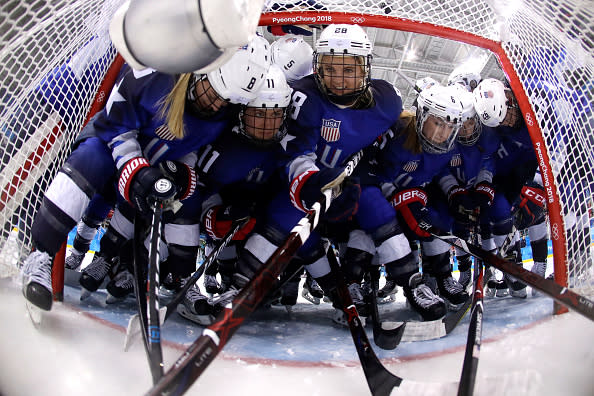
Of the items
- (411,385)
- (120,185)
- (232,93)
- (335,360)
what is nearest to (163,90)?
(232,93)

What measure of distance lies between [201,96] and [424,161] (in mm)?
1373

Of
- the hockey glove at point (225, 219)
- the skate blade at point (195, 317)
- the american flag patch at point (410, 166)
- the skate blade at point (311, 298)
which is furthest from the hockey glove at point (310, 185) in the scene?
the skate blade at point (311, 298)

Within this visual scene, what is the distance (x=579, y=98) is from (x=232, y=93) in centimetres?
142

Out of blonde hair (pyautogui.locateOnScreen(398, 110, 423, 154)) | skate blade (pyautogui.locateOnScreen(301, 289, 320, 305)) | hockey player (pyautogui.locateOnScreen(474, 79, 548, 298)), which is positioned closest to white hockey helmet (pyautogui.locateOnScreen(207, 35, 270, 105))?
blonde hair (pyautogui.locateOnScreen(398, 110, 423, 154))

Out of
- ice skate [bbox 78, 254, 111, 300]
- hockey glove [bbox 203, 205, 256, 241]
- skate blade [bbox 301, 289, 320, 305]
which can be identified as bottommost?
skate blade [bbox 301, 289, 320, 305]

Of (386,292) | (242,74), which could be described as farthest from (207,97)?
(386,292)

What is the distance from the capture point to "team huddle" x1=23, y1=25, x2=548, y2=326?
1.60 meters

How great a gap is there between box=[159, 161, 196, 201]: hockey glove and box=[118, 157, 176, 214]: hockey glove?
0.18 metres

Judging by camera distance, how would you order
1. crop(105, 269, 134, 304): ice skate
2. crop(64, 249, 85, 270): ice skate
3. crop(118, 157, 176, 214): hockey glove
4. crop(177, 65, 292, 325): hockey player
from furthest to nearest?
crop(64, 249, 85, 270): ice skate, crop(105, 269, 134, 304): ice skate, crop(177, 65, 292, 325): hockey player, crop(118, 157, 176, 214): hockey glove

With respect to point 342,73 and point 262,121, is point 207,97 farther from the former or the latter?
point 342,73

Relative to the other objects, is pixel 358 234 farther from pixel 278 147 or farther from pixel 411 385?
pixel 411 385

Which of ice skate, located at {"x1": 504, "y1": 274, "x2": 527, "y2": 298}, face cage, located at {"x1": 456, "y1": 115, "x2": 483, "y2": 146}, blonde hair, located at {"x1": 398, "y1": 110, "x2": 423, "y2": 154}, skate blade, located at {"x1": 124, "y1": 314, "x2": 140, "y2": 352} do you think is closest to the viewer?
skate blade, located at {"x1": 124, "y1": 314, "x2": 140, "y2": 352}

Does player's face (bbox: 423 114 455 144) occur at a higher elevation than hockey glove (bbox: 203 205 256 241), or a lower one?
higher

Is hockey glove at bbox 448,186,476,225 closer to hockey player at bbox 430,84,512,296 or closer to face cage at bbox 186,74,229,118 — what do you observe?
hockey player at bbox 430,84,512,296
